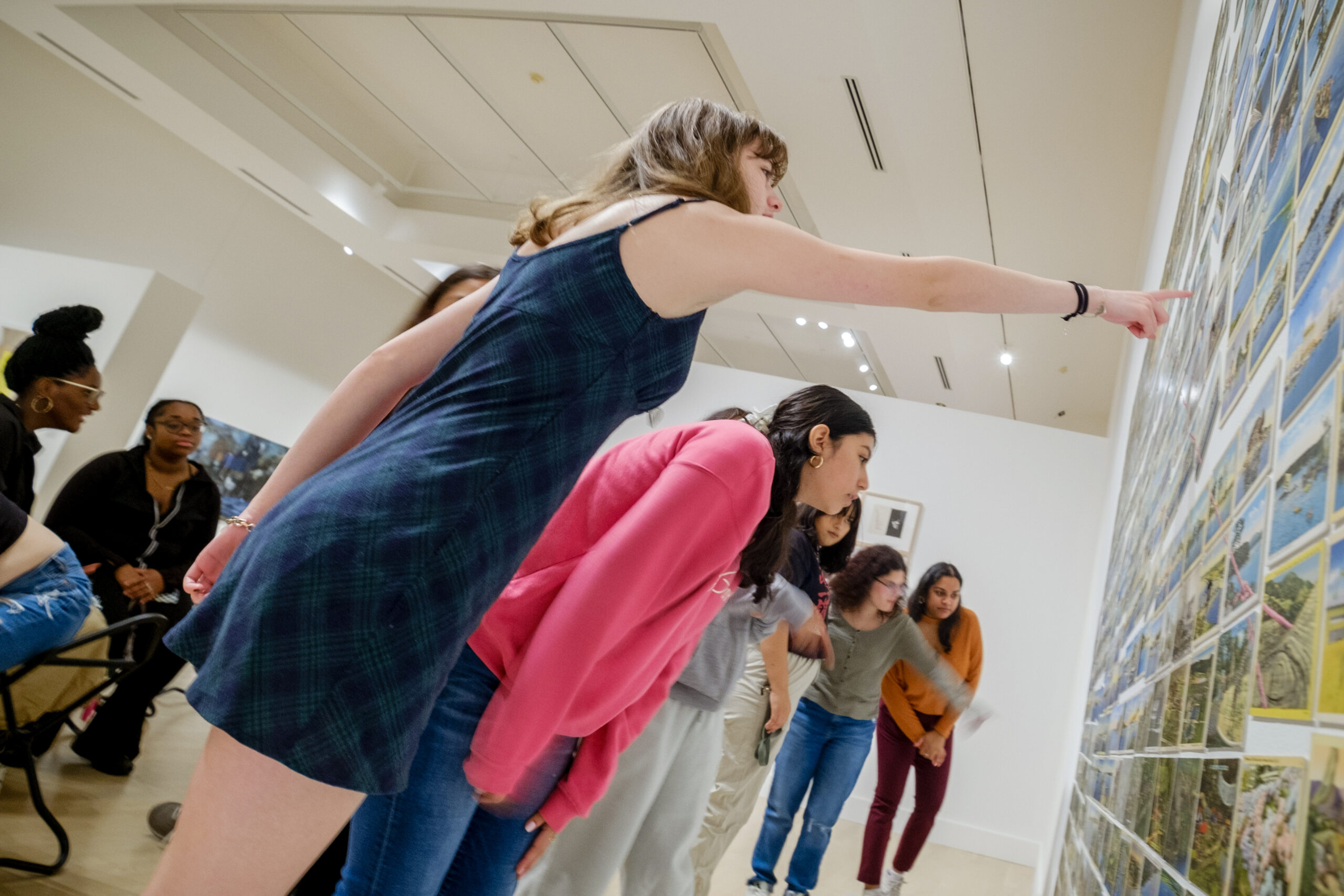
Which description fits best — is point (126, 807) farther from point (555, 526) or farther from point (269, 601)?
point (269, 601)

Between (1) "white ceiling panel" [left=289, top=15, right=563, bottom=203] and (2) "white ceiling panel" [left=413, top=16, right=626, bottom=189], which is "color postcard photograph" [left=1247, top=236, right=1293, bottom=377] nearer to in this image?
(2) "white ceiling panel" [left=413, top=16, right=626, bottom=189]

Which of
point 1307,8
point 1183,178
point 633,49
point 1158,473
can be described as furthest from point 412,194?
point 1307,8

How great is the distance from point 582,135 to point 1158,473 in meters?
5.77

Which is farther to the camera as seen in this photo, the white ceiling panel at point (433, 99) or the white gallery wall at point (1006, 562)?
the white ceiling panel at point (433, 99)

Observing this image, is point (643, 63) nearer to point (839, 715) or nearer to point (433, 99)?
point (433, 99)

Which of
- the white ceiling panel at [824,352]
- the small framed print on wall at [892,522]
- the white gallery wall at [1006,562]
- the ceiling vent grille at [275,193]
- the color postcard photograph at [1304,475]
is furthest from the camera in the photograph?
the white ceiling panel at [824,352]

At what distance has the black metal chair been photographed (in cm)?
211

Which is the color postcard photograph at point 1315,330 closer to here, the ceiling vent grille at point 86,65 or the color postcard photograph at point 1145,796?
the color postcard photograph at point 1145,796

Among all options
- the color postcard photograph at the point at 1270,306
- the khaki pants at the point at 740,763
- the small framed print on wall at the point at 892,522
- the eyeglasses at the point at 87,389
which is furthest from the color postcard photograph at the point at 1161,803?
the small framed print on wall at the point at 892,522

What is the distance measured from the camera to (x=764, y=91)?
4875mm

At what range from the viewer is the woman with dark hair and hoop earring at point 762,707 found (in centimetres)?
294

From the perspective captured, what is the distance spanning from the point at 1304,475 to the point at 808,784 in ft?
11.3

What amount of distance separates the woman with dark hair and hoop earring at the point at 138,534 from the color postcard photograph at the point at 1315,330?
3578 mm

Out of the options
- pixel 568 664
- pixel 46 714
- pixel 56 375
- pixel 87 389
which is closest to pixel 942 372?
pixel 87 389
